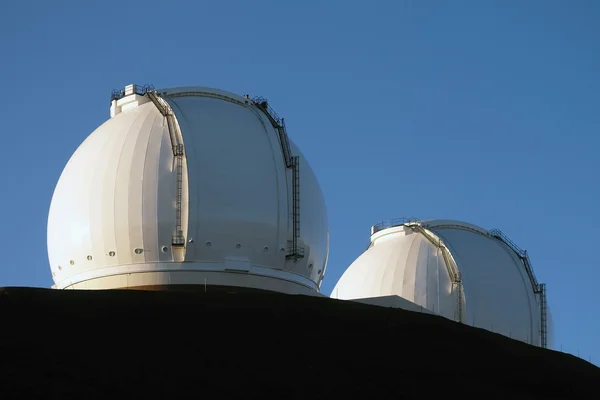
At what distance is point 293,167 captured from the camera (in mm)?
43594

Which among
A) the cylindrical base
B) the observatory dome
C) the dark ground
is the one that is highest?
the observatory dome

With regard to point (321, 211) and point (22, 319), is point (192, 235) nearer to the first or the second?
point (321, 211)

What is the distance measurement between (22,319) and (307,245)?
12.9 meters

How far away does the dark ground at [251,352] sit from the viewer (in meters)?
30.6

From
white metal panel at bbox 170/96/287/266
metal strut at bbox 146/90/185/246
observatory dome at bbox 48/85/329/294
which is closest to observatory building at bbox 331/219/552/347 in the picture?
observatory dome at bbox 48/85/329/294

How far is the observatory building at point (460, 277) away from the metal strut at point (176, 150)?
12.6m

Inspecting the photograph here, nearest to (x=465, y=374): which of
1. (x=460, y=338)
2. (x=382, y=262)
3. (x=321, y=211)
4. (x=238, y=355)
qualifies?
(x=460, y=338)

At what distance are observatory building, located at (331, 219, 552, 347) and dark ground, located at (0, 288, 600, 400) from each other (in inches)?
450

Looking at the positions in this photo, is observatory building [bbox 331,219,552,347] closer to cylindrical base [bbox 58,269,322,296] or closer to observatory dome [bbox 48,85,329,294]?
observatory dome [bbox 48,85,329,294]

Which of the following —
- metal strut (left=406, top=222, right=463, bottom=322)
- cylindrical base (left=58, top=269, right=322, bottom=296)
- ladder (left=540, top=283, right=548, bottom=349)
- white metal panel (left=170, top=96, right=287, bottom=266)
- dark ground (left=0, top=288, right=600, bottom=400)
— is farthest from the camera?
ladder (left=540, top=283, right=548, bottom=349)

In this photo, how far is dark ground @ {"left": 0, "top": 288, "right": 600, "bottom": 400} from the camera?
30.6 meters

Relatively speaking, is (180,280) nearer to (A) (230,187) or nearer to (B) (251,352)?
(A) (230,187)

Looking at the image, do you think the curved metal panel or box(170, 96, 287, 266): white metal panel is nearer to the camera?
box(170, 96, 287, 266): white metal panel

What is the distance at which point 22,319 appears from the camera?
33.1 m
